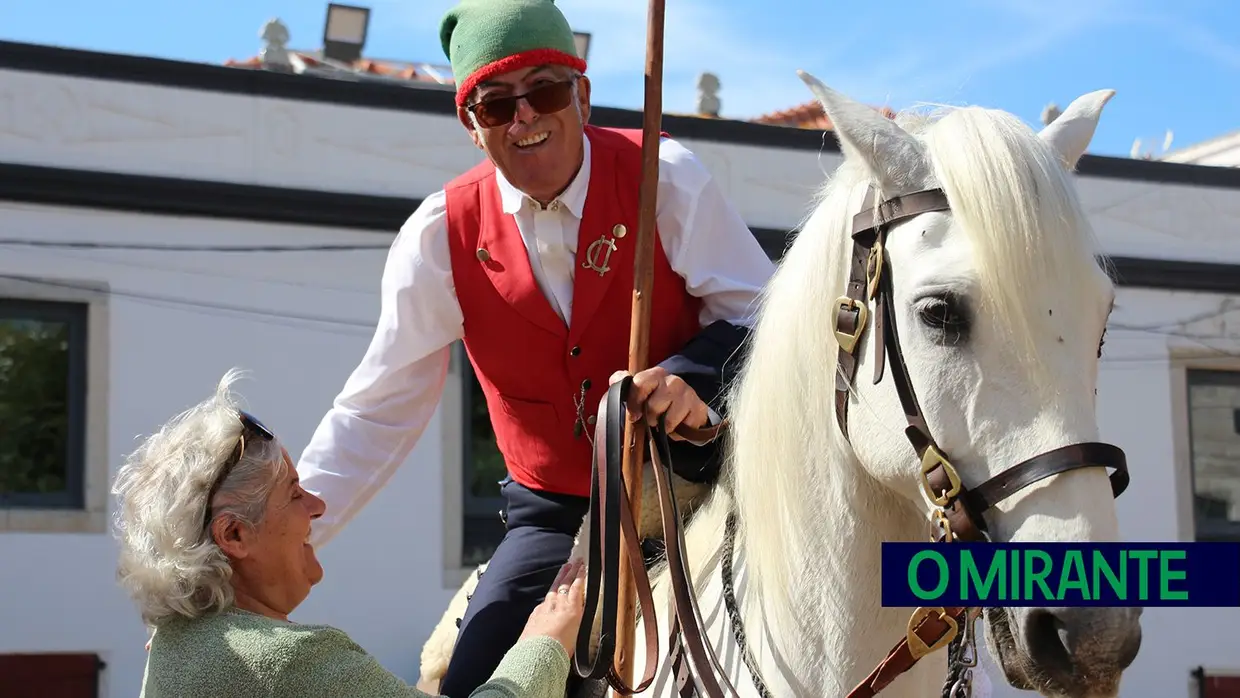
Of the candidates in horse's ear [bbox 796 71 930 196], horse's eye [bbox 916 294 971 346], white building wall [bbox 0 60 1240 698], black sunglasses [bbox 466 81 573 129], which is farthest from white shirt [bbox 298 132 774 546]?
white building wall [bbox 0 60 1240 698]

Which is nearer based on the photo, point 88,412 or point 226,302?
point 88,412

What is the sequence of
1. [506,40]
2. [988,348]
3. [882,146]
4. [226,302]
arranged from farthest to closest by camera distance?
[226,302], [506,40], [882,146], [988,348]

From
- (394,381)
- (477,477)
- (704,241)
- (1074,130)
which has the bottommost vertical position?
(477,477)

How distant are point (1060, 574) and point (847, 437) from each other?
41 cm

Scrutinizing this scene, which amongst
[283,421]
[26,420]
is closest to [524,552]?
[283,421]

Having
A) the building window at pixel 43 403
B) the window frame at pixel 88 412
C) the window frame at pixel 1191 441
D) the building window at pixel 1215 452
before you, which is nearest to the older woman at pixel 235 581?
the window frame at pixel 88 412

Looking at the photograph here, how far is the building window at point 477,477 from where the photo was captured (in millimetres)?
8148

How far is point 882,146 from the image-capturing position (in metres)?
1.84

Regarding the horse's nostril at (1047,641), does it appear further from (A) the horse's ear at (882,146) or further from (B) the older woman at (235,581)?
(B) the older woman at (235,581)

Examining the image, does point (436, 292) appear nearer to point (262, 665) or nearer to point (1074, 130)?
point (262, 665)

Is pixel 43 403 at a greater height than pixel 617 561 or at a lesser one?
greater

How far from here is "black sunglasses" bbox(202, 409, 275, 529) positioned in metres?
2.02

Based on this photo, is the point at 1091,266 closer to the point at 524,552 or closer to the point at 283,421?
the point at 524,552

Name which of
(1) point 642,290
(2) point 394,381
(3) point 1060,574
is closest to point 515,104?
(1) point 642,290
